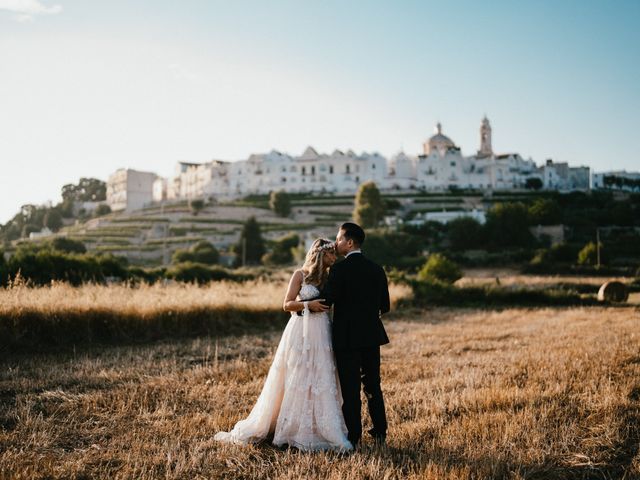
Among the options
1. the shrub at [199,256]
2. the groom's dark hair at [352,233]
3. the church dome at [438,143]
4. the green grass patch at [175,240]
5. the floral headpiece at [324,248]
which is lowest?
the shrub at [199,256]

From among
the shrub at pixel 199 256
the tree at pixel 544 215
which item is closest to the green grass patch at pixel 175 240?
the shrub at pixel 199 256

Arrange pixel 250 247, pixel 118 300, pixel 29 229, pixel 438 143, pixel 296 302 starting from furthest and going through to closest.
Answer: pixel 438 143 → pixel 29 229 → pixel 250 247 → pixel 118 300 → pixel 296 302

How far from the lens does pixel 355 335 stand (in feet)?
15.8

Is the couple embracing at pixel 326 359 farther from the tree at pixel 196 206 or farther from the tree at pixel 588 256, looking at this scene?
the tree at pixel 196 206

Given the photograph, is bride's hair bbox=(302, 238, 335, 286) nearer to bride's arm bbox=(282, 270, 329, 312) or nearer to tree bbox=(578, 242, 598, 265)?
bride's arm bbox=(282, 270, 329, 312)

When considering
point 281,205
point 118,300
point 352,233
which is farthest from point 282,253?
point 352,233

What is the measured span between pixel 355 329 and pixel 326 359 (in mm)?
384

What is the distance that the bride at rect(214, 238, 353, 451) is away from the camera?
471 centimetres

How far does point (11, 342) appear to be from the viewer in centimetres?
895

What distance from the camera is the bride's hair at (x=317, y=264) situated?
16.2 ft

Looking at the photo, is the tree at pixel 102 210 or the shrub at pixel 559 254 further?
the tree at pixel 102 210

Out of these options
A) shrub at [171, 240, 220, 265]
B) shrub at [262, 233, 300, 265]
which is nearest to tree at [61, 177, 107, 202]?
shrub at [171, 240, 220, 265]

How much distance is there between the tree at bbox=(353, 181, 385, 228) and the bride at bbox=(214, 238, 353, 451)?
6791 cm

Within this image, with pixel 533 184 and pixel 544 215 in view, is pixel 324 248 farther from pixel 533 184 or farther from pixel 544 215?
pixel 533 184
